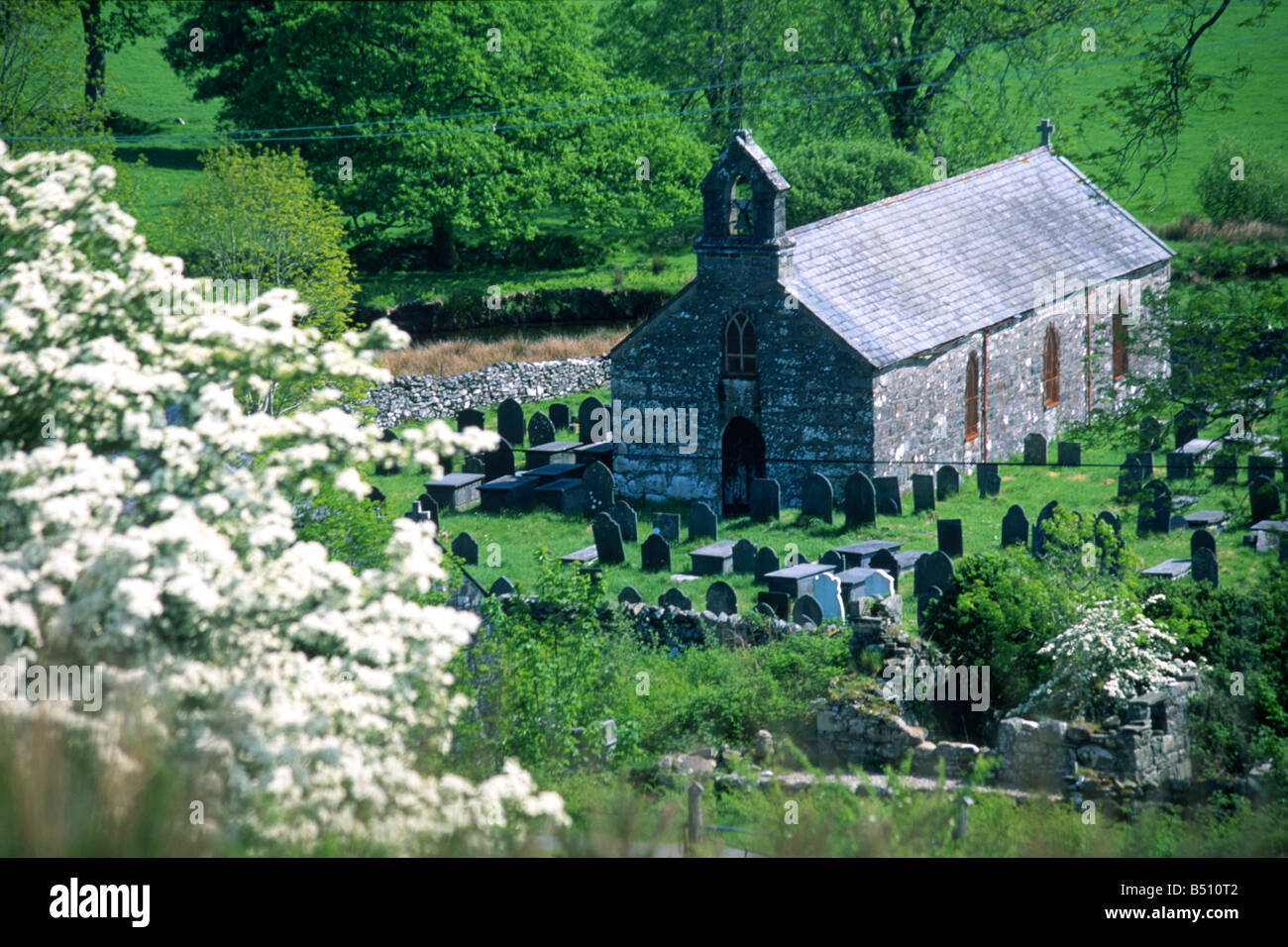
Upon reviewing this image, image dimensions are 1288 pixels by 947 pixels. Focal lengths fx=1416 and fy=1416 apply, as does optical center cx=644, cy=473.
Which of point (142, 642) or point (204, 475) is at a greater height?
point (204, 475)

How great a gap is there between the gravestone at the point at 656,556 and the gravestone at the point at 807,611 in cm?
451

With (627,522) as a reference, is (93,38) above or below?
above

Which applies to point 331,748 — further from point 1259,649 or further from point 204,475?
point 1259,649

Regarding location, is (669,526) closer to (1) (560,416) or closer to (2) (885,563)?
(2) (885,563)

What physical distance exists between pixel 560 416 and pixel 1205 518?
16.8 metres

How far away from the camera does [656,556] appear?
26.4 metres

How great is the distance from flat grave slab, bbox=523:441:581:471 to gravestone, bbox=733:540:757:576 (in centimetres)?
809

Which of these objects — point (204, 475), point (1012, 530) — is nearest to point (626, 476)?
point (1012, 530)

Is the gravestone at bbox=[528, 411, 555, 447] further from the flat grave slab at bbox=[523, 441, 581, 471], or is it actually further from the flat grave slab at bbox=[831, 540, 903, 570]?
the flat grave slab at bbox=[831, 540, 903, 570]

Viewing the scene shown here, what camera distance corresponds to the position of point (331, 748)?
7629 mm

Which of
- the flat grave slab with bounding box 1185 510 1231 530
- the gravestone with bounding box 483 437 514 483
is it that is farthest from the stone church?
the flat grave slab with bounding box 1185 510 1231 530

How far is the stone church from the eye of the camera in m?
29.7

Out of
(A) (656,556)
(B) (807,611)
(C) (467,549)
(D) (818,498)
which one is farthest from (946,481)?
(C) (467,549)

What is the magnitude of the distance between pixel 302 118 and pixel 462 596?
37.4m
